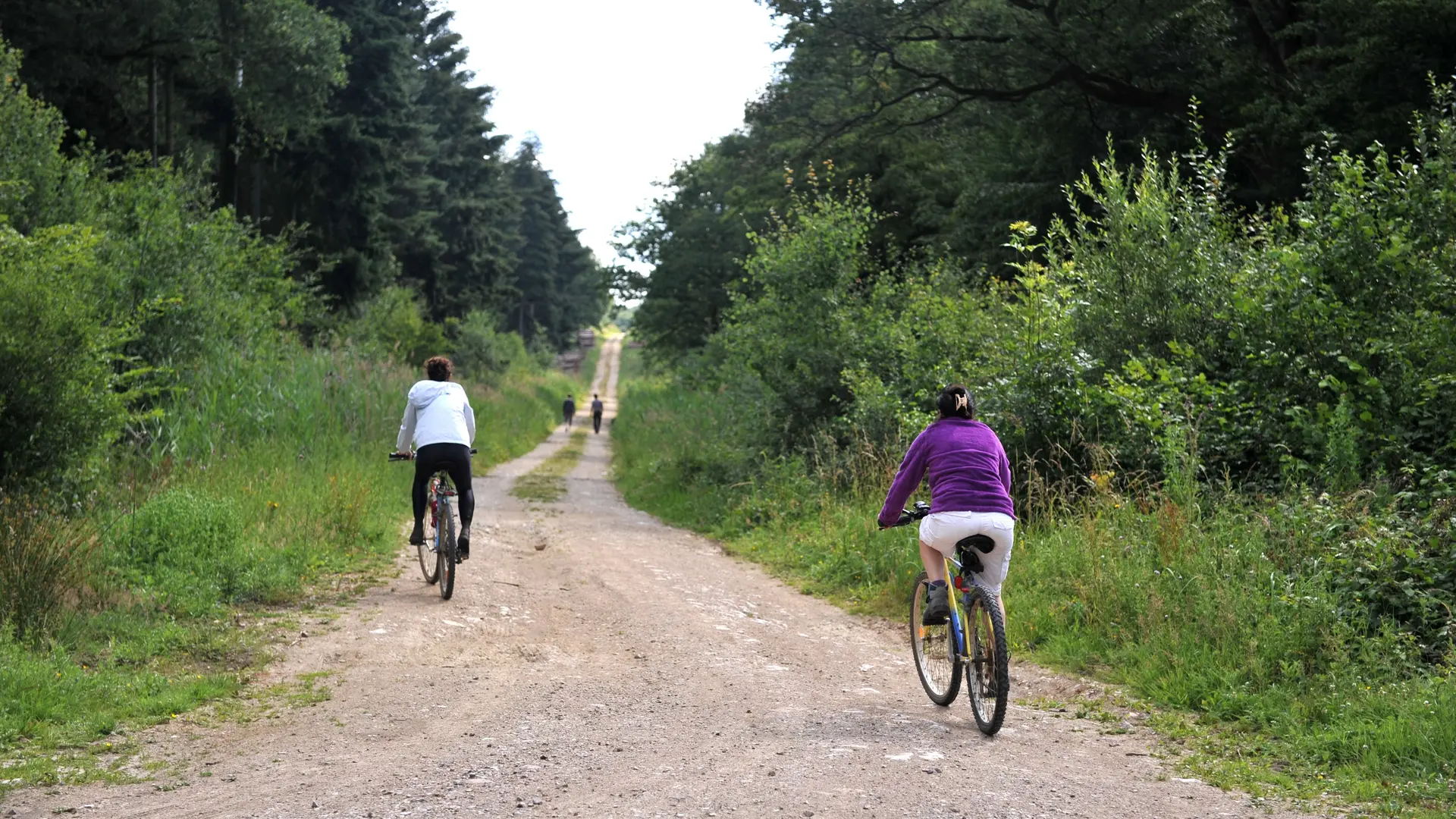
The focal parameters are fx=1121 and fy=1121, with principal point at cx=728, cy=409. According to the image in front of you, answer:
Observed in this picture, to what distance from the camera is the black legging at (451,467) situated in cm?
1018

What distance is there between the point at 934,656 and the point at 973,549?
0.93m

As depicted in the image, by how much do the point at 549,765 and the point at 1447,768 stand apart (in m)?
4.19

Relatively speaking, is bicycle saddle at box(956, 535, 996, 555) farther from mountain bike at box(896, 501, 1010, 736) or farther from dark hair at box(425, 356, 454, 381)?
dark hair at box(425, 356, 454, 381)

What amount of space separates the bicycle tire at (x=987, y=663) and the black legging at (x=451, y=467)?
17.3 feet

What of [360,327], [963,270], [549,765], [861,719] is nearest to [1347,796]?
[861,719]

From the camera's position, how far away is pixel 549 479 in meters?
25.6

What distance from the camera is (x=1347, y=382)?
9.79 m

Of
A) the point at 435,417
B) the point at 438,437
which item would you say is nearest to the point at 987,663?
the point at 438,437

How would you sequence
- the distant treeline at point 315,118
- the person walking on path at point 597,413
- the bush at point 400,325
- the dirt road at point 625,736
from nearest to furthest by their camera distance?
1. the dirt road at point 625,736
2. the distant treeline at point 315,118
3. the bush at point 400,325
4. the person walking on path at point 597,413

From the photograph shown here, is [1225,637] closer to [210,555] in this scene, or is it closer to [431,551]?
[431,551]

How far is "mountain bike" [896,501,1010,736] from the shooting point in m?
6.00

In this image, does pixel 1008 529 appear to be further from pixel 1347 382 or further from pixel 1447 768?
pixel 1347 382

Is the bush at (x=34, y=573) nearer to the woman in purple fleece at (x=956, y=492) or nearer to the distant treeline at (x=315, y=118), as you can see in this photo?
the woman in purple fleece at (x=956, y=492)

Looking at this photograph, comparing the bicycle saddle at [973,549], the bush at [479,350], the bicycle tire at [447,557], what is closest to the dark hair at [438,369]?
the bicycle tire at [447,557]
